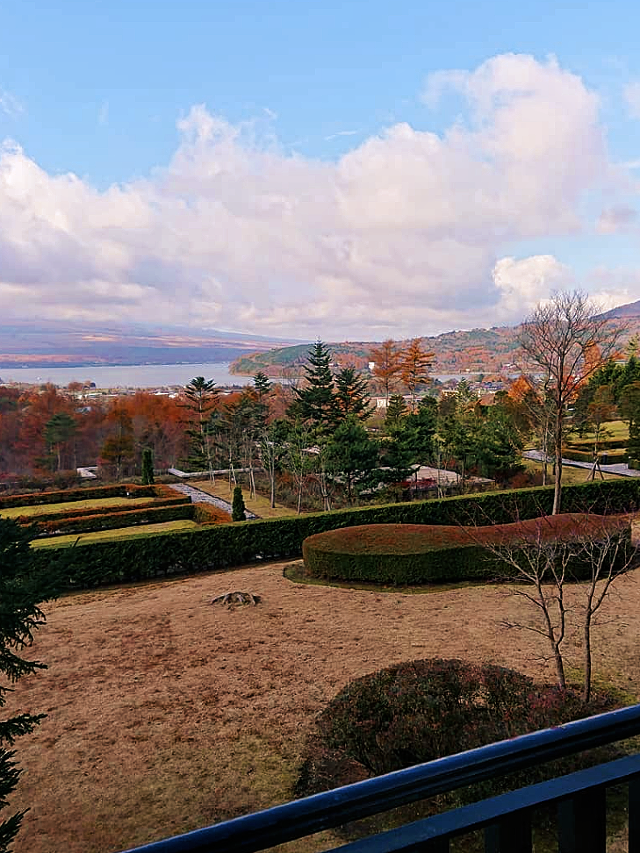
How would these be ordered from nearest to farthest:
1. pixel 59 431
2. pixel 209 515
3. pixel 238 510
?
pixel 238 510, pixel 209 515, pixel 59 431

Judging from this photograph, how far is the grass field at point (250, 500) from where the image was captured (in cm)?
1892

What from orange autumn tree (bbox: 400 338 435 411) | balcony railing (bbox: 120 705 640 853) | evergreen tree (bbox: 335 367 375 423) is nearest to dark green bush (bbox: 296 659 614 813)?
balcony railing (bbox: 120 705 640 853)

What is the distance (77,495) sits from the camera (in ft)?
73.2

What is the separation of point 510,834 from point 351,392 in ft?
91.5

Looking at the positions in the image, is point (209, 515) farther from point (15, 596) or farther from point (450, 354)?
point (450, 354)

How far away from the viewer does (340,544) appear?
444 inches

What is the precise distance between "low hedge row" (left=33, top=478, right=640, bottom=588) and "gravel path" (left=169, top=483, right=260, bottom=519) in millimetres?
4621

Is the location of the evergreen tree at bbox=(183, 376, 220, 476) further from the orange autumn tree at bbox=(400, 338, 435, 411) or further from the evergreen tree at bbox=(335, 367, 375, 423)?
the orange autumn tree at bbox=(400, 338, 435, 411)

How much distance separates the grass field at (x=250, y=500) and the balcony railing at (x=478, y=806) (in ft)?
51.1

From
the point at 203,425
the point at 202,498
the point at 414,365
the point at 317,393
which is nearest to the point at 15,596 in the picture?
the point at 202,498

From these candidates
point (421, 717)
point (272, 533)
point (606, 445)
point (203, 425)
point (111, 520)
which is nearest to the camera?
point (421, 717)

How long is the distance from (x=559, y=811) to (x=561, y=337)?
17.5 metres

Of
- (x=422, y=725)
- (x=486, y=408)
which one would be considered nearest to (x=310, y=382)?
(x=486, y=408)

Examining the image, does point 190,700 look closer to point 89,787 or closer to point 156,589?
point 89,787
